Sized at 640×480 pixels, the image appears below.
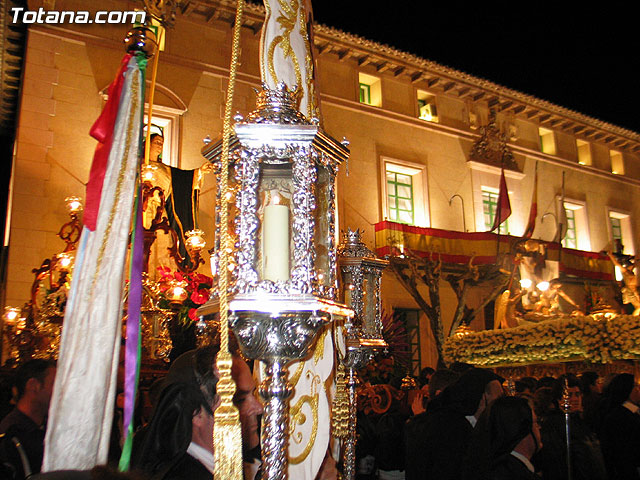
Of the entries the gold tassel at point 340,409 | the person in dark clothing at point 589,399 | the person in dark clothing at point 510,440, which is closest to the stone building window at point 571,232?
the person in dark clothing at point 589,399

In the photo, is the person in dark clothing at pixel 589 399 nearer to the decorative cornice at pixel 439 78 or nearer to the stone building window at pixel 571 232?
the decorative cornice at pixel 439 78

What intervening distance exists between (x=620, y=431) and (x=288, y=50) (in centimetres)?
431

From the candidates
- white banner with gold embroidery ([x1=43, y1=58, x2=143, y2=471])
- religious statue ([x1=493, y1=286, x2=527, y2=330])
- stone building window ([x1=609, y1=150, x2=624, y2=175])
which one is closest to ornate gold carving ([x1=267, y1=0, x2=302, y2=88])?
white banner with gold embroidery ([x1=43, y1=58, x2=143, y2=471])

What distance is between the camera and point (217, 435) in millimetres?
1770

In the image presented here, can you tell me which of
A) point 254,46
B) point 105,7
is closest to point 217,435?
point 105,7

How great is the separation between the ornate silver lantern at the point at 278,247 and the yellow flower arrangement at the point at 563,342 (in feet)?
19.5

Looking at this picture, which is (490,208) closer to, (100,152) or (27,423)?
(27,423)

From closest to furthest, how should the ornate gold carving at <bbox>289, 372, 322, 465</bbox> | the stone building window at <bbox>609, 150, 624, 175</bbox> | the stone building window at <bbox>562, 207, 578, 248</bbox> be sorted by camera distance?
1. the ornate gold carving at <bbox>289, 372, 322, 465</bbox>
2. the stone building window at <bbox>562, 207, 578, 248</bbox>
3. the stone building window at <bbox>609, 150, 624, 175</bbox>

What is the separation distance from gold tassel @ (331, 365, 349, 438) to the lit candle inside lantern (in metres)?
1.58

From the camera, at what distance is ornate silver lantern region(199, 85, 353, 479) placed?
198 cm

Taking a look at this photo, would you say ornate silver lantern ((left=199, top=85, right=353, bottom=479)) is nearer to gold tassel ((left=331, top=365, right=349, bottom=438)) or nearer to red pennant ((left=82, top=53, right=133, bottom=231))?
red pennant ((left=82, top=53, right=133, bottom=231))

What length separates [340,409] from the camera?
11.5 ft

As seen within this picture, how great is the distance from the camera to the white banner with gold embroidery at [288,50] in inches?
108

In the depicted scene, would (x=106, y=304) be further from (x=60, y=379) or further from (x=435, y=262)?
(x=435, y=262)
